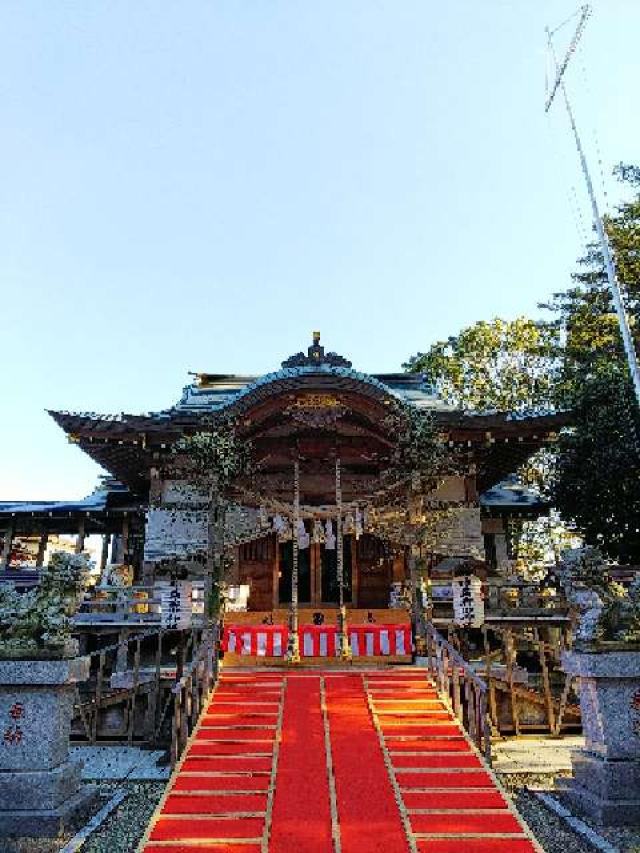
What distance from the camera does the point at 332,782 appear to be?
603 cm

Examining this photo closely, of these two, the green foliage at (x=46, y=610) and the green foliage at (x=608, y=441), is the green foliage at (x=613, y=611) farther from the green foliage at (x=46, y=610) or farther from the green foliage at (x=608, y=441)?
the green foliage at (x=608, y=441)

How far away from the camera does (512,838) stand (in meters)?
5.06

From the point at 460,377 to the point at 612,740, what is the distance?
22889 millimetres

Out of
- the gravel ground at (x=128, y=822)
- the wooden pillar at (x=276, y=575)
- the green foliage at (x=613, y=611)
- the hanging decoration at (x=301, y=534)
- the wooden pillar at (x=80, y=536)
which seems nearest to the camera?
the gravel ground at (x=128, y=822)

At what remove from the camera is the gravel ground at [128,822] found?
18.2 feet

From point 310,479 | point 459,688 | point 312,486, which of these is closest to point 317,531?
point 312,486

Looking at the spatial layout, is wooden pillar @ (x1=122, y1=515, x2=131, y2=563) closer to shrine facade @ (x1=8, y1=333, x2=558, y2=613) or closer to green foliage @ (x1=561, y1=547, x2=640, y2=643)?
shrine facade @ (x1=8, y1=333, x2=558, y2=613)

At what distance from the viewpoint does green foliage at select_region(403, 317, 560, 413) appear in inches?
1054

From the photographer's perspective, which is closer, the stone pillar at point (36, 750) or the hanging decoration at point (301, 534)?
the stone pillar at point (36, 750)

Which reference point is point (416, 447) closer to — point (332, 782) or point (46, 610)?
point (332, 782)

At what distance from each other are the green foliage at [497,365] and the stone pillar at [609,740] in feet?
68.4

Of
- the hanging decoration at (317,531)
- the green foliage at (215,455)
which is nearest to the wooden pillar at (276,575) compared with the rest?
the hanging decoration at (317,531)

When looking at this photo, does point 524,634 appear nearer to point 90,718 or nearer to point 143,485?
point 90,718

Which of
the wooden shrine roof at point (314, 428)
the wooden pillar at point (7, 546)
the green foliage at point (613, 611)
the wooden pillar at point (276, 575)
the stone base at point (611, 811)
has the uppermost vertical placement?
the wooden shrine roof at point (314, 428)
